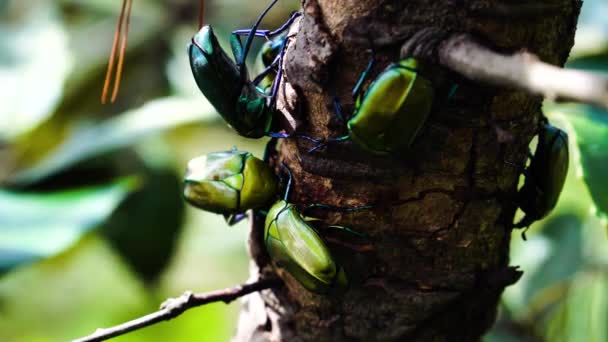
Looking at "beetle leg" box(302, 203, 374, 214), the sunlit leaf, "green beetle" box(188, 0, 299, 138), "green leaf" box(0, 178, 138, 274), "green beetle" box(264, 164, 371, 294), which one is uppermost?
"green beetle" box(188, 0, 299, 138)

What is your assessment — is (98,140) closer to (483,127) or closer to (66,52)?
(66,52)

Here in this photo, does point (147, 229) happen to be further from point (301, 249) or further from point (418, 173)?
point (418, 173)

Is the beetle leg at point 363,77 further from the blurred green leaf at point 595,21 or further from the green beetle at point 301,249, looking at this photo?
the blurred green leaf at point 595,21

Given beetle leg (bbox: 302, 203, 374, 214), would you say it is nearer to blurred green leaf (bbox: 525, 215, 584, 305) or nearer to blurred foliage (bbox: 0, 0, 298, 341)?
blurred foliage (bbox: 0, 0, 298, 341)

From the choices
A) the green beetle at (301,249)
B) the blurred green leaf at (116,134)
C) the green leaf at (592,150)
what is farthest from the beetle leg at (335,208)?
the blurred green leaf at (116,134)

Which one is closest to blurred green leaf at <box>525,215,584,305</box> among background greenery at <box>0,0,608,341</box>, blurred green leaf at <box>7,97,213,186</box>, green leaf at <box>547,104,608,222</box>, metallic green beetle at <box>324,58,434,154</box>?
background greenery at <box>0,0,608,341</box>

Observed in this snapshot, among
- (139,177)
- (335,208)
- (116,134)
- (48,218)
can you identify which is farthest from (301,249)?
(139,177)
